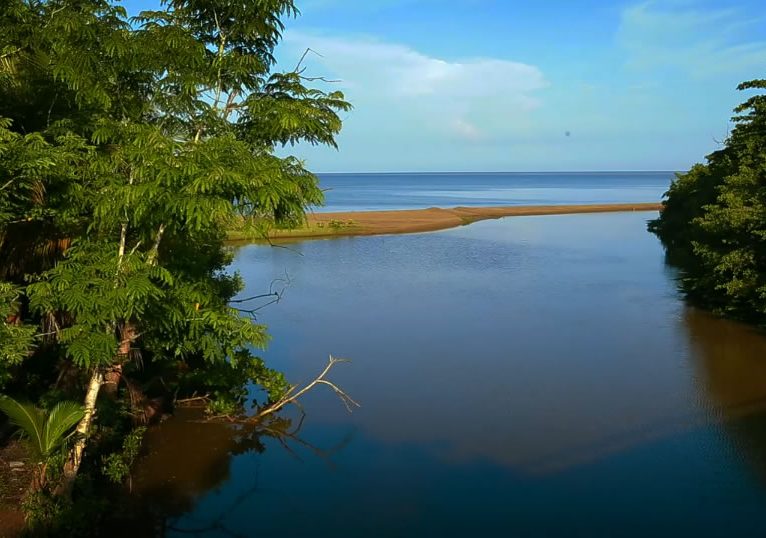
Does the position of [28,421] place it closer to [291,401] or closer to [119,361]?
[119,361]

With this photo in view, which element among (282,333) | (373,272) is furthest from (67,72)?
(373,272)

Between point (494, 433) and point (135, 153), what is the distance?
8726mm

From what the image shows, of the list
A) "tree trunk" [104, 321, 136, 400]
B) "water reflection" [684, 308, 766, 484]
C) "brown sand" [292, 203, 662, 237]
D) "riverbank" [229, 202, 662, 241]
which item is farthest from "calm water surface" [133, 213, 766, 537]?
"brown sand" [292, 203, 662, 237]

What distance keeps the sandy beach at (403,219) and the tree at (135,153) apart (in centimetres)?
2715

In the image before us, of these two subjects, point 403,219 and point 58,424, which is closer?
point 58,424

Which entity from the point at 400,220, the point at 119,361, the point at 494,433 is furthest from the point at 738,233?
the point at 400,220

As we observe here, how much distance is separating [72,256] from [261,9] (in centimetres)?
360

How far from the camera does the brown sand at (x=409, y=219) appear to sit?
4812cm

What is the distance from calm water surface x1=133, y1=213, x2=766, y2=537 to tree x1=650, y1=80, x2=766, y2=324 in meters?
0.96

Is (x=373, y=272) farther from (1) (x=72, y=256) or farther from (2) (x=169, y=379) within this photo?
(1) (x=72, y=256)

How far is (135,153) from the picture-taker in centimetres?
702

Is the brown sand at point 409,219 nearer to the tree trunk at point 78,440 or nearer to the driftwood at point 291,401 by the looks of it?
the driftwood at point 291,401

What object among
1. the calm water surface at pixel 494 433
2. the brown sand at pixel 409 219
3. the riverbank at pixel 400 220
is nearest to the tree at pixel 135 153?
the calm water surface at pixel 494 433

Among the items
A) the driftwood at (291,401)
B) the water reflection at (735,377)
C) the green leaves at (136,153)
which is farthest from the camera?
the driftwood at (291,401)
